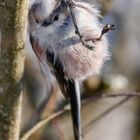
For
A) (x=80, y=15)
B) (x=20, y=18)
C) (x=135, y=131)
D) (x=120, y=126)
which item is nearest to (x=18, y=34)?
(x=20, y=18)

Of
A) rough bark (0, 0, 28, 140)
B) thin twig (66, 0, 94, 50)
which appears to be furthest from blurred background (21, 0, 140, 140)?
thin twig (66, 0, 94, 50)

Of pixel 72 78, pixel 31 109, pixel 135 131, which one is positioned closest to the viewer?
pixel 72 78

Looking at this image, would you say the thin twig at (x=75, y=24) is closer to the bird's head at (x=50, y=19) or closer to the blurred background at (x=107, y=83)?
the bird's head at (x=50, y=19)

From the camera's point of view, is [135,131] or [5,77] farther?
[135,131]

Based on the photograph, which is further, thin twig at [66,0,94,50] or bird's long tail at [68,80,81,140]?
bird's long tail at [68,80,81,140]

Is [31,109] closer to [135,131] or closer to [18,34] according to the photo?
[135,131]

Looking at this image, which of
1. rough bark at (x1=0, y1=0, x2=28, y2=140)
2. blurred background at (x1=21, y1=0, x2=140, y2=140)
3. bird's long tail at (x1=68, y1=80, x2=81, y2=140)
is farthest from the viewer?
blurred background at (x1=21, y1=0, x2=140, y2=140)

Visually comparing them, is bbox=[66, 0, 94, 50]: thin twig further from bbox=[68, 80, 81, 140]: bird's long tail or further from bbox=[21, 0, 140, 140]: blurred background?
bbox=[21, 0, 140, 140]: blurred background
